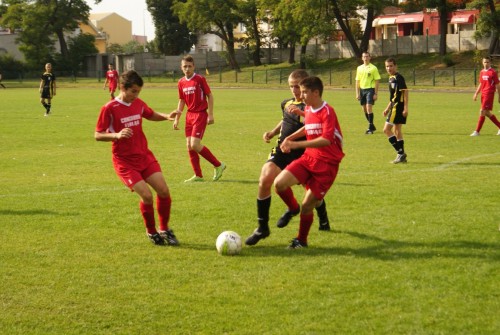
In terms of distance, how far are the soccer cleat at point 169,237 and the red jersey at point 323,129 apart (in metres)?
1.63

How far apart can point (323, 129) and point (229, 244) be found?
4.72 ft

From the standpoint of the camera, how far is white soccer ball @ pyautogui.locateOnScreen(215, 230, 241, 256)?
7.01m

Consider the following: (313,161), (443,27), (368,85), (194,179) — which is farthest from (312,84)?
(443,27)

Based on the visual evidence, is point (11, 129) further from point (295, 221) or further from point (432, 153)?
point (295, 221)

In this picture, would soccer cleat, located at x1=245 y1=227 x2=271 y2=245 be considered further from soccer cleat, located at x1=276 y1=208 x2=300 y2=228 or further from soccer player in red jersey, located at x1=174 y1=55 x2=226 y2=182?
soccer player in red jersey, located at x1=174 y1=55 x2=226 y2=182

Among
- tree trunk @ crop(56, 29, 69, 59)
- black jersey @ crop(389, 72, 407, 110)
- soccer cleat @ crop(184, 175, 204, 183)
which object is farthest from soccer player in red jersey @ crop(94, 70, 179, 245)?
tree trunk @ crop(56, 29, 69, 59)

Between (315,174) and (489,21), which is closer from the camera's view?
(315,174)

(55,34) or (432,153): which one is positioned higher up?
(55,34)

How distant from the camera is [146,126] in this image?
72.7 feet

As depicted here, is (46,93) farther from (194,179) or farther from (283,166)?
(283,166)

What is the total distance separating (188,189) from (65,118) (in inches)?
634

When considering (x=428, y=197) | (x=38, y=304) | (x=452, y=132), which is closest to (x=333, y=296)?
(x=38, y=304)

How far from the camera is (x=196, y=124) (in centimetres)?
1202

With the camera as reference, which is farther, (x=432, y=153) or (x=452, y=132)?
(x=452, y=132)
